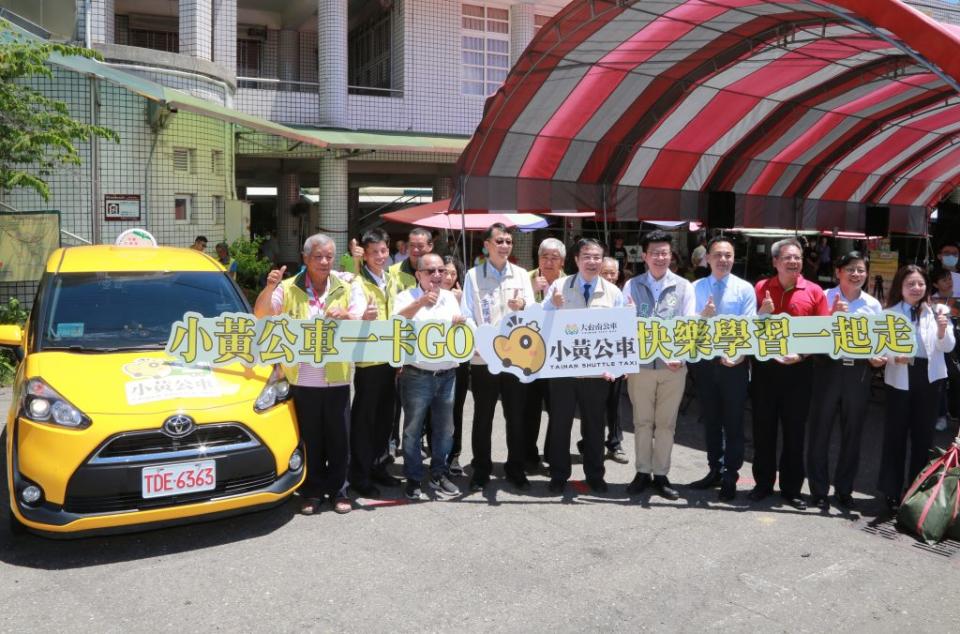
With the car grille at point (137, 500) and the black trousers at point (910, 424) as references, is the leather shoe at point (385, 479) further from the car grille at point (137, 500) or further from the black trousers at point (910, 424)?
the black trousers at point (910, 424)

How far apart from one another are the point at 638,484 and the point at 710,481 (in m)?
0.62

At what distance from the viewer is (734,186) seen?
13.4 m

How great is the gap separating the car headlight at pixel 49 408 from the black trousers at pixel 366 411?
1810 mm

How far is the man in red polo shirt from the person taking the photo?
5328mm

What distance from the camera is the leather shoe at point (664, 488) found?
18.4 ft

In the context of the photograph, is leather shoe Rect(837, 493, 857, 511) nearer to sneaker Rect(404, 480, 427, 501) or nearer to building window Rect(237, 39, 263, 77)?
sneaker Rect(404, 480, 427, 501)

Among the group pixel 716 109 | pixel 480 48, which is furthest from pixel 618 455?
pixel 480 48

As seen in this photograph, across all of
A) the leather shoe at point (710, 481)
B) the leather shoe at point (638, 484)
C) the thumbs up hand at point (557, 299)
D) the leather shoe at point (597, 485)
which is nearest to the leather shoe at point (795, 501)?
the leather shoe at point (710, 481)

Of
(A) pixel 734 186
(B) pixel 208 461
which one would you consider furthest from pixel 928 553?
(A) pixel 734 186

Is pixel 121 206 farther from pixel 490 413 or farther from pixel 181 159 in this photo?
pixel 490 413

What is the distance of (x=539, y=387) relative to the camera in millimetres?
6121

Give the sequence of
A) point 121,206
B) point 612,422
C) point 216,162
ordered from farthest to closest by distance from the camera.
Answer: point 216,162 < point 121,206 < point 612,422

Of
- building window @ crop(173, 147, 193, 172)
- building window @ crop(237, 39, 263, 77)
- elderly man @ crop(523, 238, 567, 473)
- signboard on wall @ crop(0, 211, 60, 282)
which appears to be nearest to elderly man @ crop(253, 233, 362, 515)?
elderly man @ crop(523, 238, 567, 473)

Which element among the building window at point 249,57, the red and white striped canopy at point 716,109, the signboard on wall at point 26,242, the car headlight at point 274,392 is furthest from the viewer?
the building window at point 249,57
